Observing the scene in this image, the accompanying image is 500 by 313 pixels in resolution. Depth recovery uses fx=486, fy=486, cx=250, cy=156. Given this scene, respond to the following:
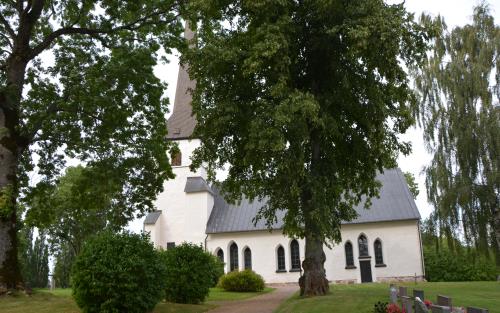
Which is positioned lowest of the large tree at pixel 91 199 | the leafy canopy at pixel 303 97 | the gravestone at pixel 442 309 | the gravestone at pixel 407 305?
the gravestone at pixel 407 305

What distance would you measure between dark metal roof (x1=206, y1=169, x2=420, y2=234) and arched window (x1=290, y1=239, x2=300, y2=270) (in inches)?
76.1

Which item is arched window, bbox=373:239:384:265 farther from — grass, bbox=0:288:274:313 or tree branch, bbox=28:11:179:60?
tree branch, bbox=28:11:179:60

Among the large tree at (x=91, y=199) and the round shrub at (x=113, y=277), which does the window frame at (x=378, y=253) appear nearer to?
the large tree at (x=91, y=199)

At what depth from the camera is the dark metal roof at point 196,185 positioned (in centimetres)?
4272

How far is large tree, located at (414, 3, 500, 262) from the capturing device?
24891 millimetres

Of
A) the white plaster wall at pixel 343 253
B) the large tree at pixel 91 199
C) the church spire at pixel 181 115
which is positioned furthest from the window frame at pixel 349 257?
the large tree at pixel 91 199

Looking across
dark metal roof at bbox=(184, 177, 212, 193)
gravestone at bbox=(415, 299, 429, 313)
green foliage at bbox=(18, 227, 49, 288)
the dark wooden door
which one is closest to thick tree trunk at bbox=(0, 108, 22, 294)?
gravestone at bbox=(415, 299, 429, 313)

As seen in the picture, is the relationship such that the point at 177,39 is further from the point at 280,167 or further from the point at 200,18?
the point at 280,167

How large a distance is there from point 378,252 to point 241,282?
14123mm

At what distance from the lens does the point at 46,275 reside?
59.0 m

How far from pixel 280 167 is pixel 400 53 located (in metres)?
5.89

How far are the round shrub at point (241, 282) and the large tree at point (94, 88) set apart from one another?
35.7 ft

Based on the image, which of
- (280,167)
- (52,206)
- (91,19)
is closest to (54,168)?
(52,206)

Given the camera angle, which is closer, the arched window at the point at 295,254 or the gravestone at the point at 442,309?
the gravestone at the point at 442,309
